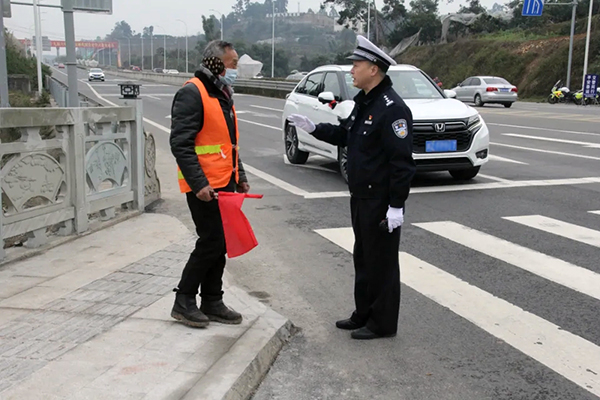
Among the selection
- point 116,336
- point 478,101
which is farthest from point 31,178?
point 478,101

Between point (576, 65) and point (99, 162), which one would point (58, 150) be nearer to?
point (99, 162)

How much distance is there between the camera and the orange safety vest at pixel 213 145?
417 cm

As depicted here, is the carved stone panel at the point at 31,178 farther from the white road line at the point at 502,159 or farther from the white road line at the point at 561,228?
the white road line at the point at 502,159

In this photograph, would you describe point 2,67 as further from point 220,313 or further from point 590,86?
point 590,86

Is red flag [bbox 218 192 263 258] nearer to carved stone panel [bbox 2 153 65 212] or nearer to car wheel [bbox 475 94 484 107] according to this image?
carved stone panel [bbox 2 153 65 212]

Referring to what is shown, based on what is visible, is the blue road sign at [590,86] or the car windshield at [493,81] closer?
the car windshield at [493,81]

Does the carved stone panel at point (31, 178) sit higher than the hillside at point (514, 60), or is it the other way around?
the hillside at point (514, 60)

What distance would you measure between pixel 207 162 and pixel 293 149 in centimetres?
839

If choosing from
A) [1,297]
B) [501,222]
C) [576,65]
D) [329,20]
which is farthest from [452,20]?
[329,20]

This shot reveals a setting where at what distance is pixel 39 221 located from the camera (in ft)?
20.1

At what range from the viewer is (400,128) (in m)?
4.21

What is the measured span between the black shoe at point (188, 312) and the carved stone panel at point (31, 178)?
2203 mm

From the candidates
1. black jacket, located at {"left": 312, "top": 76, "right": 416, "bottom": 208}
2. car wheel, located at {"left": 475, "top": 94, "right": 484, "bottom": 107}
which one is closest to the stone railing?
black jacket, located at {"left": 312, "top": 76, "right": 416, "bottom": 208}

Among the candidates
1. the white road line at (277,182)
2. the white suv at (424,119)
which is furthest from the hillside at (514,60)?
the white road line at (277,182)
